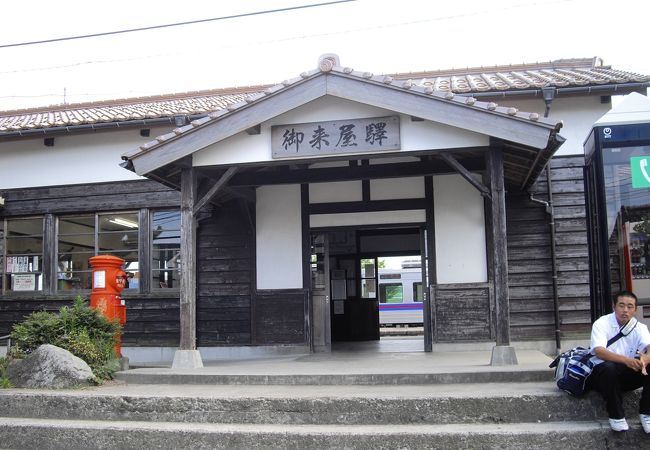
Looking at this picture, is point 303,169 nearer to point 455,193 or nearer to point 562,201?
point 455,193

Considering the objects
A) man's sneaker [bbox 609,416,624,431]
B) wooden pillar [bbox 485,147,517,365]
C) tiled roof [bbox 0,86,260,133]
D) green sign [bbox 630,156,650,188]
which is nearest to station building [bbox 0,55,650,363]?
wooden pillar [bbox 485,147,517,365]

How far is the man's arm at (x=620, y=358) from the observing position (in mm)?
4984

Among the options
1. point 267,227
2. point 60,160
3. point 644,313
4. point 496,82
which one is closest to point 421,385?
point 644,313

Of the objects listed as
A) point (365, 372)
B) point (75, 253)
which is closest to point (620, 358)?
point (365, 372)

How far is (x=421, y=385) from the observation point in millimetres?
6480

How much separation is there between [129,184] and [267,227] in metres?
2.86

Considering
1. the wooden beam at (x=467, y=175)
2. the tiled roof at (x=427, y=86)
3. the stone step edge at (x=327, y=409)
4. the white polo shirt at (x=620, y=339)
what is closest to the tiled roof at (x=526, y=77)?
the tiled roof at (x=427, y=86)

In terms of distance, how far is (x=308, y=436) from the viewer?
5422 mm

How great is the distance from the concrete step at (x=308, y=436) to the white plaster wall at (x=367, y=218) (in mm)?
4844

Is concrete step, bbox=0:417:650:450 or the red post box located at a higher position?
the red post box

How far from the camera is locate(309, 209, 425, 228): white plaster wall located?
9.98m

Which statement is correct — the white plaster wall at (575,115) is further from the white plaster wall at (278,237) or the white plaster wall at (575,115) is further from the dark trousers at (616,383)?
the dark trousers at (616,383)

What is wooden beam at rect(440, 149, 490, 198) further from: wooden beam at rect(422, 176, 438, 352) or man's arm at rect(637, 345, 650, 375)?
man's arm at rect(637, 345, 650, 375)

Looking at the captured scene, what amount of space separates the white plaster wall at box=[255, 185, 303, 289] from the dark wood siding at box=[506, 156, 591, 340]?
3.54 metres
